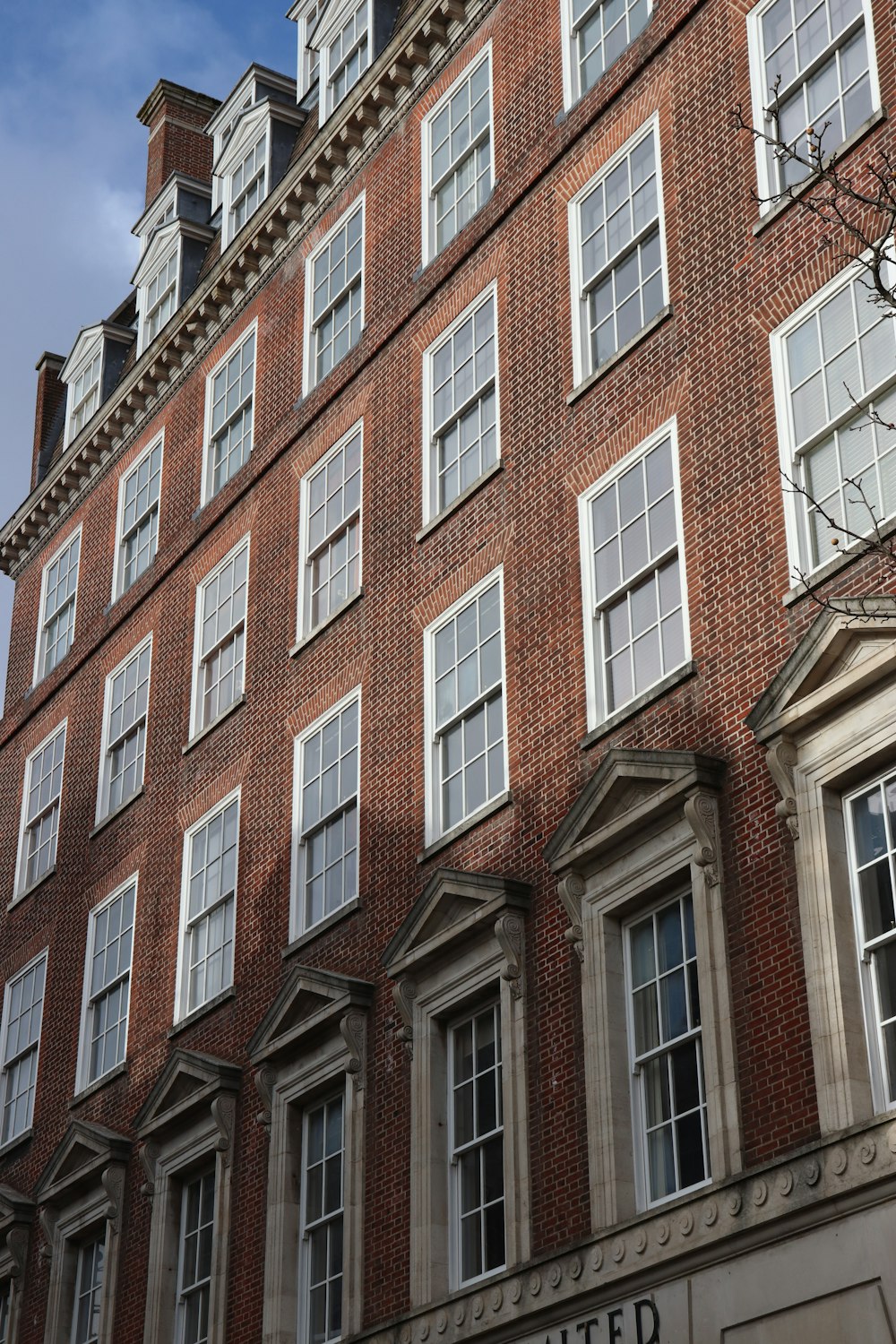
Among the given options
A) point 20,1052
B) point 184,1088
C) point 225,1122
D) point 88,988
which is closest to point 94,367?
point 20,1052

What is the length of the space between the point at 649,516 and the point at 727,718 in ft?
9.86

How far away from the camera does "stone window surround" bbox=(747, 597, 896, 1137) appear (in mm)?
15344

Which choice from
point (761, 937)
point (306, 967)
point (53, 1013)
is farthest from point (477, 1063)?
point (53, 1013)

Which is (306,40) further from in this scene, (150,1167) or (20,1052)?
(150,1167)

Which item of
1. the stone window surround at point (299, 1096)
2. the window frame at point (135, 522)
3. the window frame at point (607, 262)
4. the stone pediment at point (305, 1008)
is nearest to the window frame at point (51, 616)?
the window frame at point (135, 522)

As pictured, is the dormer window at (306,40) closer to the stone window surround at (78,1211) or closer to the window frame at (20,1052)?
the window frame at (20,1052)

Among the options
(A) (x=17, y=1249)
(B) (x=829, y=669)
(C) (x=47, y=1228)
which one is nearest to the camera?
(B) (x=829, y=669)

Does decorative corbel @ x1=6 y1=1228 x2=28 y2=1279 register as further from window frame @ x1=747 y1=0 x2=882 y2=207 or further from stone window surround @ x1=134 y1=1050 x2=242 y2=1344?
window frame @ x1=747 y1=0 x2=882 y2=207

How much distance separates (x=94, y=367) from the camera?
39094mm

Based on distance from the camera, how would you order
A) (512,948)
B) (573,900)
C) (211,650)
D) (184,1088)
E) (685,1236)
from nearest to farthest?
1. (685,1236)
2. (573,900)
3. (512,948)
4. (184,1088)
5. (211,650)

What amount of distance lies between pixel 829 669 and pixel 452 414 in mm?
9163

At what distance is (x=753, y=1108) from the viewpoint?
633 inches

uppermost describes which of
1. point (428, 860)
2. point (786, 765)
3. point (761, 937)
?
point (428, 860)

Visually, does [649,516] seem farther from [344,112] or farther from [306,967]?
[344,112]
